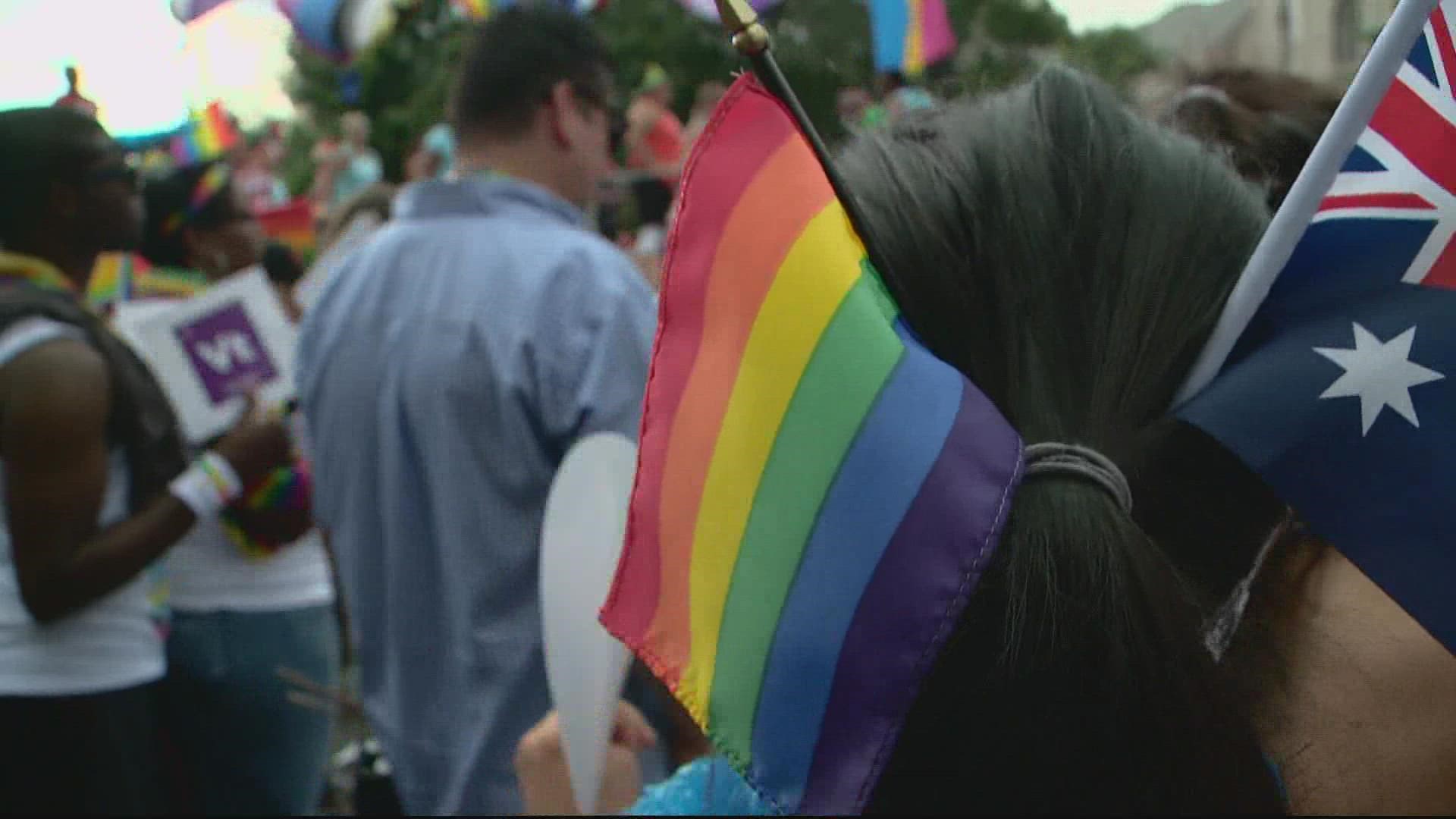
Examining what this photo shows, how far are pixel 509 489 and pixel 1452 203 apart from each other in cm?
155

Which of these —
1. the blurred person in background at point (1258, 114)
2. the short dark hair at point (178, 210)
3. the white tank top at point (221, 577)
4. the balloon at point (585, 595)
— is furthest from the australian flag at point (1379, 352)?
the short dark hair at point (178, 210)

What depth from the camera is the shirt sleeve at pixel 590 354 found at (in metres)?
2.00

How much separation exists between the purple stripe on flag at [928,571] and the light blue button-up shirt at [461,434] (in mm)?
1371

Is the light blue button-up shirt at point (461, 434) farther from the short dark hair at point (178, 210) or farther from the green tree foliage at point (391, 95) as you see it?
the green tree foliage at point (391, 95)

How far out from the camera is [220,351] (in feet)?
8.72

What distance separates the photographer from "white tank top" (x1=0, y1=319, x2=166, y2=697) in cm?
209

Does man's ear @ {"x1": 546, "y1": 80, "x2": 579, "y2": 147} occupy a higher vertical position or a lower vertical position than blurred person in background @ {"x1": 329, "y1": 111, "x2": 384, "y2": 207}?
higher

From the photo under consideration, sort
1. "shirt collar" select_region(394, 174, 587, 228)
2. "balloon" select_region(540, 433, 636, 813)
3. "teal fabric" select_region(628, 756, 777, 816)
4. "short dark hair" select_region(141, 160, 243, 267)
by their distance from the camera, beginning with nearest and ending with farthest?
"teal fabric" select_region(628, 756, 777, 816) < "balloon" select_region(540, 433, 636, 813) < "shirt collar" select_region(394, 174, 587, 228) < "short dark hair" select_region(141, 160, 243, 267)

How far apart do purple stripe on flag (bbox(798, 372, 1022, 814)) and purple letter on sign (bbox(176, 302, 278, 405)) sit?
2.27m

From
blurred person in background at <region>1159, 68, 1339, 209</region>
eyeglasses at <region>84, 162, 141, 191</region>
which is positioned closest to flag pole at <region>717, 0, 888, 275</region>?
blurred person in background at <region>1159, 68, 1339, 209</region>

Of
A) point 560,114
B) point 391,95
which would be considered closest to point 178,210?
point 560,114

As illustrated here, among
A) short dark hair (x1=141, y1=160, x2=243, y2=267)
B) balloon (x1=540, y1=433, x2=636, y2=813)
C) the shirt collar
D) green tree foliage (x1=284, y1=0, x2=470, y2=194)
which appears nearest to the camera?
balloon (x1=540, y1=433, x2=636, y2=813)

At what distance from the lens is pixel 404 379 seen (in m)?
2.09

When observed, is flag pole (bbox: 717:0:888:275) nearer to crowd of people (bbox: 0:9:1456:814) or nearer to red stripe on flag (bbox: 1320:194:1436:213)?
crowd of people (bbox: 0:9:1456:814)
